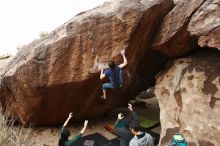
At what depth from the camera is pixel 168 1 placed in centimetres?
852

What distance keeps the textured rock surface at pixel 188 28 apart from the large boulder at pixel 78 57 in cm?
38

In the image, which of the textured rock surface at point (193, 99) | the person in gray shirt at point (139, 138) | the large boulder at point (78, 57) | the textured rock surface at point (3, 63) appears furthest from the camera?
the textured rock surface at point (3, 63)

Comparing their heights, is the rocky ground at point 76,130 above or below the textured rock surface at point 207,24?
below

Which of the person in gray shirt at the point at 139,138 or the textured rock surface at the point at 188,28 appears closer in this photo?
the person in gray shirt at the point at 139,138

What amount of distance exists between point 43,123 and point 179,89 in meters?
4.05

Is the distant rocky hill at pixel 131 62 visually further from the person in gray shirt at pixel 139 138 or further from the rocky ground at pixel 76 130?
the person in gray shirt at pixel 139 138

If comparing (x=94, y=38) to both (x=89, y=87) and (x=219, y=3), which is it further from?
(x=219, y=3)

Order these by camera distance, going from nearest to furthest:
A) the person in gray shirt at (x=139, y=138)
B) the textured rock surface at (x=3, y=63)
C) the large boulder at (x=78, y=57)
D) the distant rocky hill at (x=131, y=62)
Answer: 1. the person in gray shirt at (x=139, y=138)
2. the distant rocky hill at (x=131, y=62)
3. the large boulder at (x=78, y=57)
4. the textured rock surface at (x=3, y=63)

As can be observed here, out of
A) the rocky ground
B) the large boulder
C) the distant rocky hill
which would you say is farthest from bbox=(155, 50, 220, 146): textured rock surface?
the rocky ground

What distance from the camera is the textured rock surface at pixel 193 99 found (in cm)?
710

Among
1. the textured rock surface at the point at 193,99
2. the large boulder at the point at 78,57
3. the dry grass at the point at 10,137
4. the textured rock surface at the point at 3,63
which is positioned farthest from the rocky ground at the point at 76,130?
the textured rock surface at the point at 3,63

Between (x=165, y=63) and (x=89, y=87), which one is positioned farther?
(x=165, y=63)

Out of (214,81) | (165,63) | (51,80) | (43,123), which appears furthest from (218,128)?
(43,123)

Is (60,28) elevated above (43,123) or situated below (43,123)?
above
